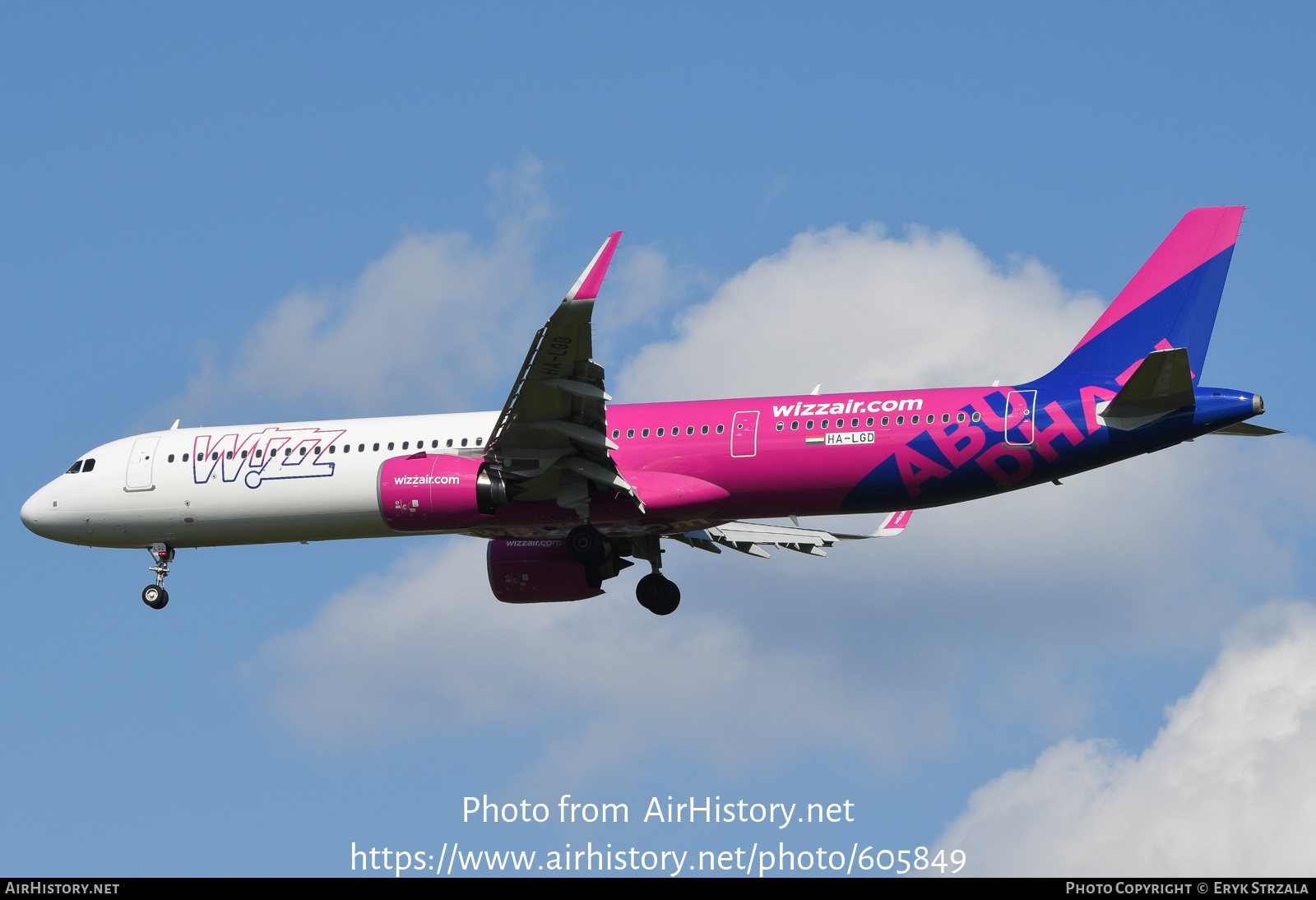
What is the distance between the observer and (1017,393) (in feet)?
90.1

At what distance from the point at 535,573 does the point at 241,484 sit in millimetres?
6155

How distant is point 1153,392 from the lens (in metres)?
25.9

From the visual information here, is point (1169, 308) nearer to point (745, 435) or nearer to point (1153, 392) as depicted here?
point (1153, 392)

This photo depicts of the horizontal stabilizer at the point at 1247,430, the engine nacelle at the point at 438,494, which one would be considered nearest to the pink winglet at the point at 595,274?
the engine nacelle at the point at 438,494

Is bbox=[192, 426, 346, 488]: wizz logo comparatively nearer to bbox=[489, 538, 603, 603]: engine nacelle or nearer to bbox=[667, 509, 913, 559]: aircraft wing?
bbox=[489, 538, 603, 603]: engine nacelle

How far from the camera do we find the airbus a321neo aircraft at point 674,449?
2648 centimetres

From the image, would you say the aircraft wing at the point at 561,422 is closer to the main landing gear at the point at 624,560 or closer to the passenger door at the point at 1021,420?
the main landing gear at the point at 624,560

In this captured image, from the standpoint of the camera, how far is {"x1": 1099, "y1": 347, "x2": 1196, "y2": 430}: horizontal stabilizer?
2542 centimetres

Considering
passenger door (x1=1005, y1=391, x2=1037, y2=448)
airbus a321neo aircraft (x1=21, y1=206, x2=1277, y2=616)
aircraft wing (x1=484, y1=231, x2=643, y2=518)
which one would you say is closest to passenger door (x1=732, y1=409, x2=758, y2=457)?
airbus a321neo aircraft (x1=21, y1=206, x2=1277, y2=616)

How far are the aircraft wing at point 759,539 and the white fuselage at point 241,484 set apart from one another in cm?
591

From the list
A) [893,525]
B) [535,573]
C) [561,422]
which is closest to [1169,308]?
[893,525]
